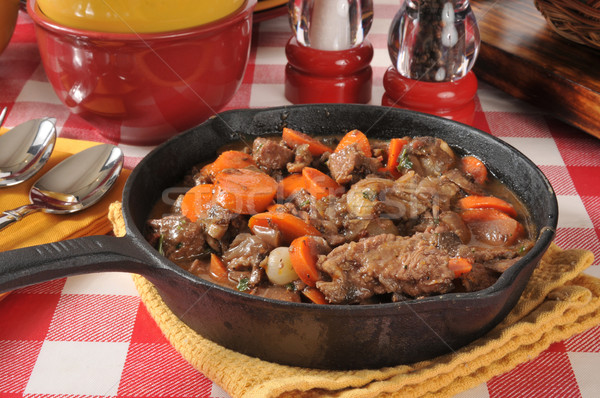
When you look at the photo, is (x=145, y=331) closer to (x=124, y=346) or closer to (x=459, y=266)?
(x=124, y=346)

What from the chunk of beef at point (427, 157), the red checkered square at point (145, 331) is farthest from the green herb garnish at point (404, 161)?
the red checkered square at point (145, 331)

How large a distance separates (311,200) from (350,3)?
103 cm

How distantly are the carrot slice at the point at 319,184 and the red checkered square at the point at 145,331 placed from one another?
595 millimetres

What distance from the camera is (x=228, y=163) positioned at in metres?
2.00

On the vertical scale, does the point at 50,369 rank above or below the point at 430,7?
below

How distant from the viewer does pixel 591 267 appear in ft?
6.23

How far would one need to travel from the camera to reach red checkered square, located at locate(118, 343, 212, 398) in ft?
4.89

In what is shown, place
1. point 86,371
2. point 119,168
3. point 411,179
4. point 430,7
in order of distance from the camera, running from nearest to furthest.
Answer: point 86,371 → point 411,179 → point 119,168 → point 430,7

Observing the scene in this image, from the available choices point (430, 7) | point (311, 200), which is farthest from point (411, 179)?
point (430, 7)

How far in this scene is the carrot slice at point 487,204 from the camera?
184cm

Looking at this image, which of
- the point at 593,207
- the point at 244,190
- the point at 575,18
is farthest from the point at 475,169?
the point at 575,18

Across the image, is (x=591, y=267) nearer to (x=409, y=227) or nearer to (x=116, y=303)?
(x=409, y=227)

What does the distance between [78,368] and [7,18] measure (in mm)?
1931

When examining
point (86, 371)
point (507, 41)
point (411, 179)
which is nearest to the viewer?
point (86, 371)
